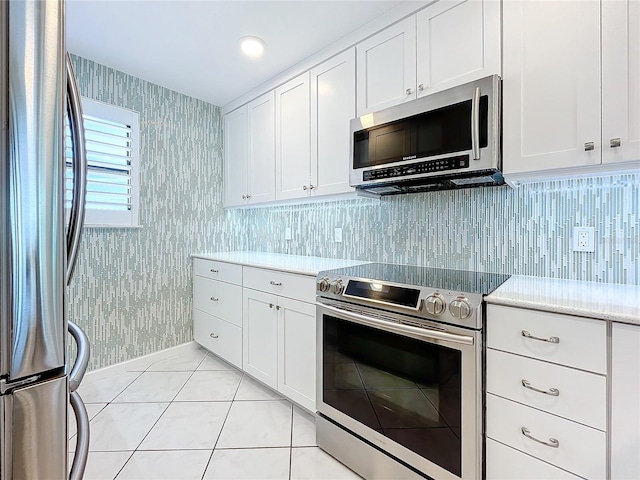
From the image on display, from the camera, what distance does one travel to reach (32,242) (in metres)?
0.53

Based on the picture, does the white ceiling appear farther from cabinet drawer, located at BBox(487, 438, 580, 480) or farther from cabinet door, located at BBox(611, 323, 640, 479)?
cabinet drawer, located at BBox(487, 438, 580, 480)

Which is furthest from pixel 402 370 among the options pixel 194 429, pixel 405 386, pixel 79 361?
pixel 194 429

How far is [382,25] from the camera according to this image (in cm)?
184

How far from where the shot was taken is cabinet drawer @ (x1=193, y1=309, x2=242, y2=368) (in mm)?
2479

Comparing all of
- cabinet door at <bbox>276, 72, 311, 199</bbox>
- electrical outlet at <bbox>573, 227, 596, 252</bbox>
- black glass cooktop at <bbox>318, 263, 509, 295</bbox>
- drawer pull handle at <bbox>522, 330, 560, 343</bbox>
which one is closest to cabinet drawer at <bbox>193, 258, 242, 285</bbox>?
cabinet door at <bbox>276, 72, 311, 199</bbox>

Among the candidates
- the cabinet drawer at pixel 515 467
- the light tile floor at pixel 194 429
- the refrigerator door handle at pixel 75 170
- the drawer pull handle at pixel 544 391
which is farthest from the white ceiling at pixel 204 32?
the light tile floor at pixel 194 429

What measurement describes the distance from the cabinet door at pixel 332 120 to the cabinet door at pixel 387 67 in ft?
0.27

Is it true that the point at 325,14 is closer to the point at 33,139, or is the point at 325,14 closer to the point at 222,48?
the point at 222,48

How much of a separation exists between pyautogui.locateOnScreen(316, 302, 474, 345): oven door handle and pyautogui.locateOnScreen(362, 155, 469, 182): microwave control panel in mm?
757

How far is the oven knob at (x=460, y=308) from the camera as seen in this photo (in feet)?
3.98

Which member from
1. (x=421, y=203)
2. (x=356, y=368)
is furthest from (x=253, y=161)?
(x=356, y=368)

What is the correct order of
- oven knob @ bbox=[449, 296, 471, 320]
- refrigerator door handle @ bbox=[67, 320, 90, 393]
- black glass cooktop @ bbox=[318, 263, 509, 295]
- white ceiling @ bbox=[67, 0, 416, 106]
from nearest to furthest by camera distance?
1. refrigerator door handle @ bbox=[67, 320, 90, 393]
2. oven knob @ bbox=[449, 296, 471, 320]
3. black glass cooktop @ bbox=[318, 263, 509, 295]
4. white ceiling @ bbox=[67, 0, 416, 106]

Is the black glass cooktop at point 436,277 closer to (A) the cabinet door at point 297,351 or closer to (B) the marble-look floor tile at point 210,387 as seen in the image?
(A) the cabinet door at point 297,351

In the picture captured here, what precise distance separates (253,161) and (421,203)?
5.13ft
